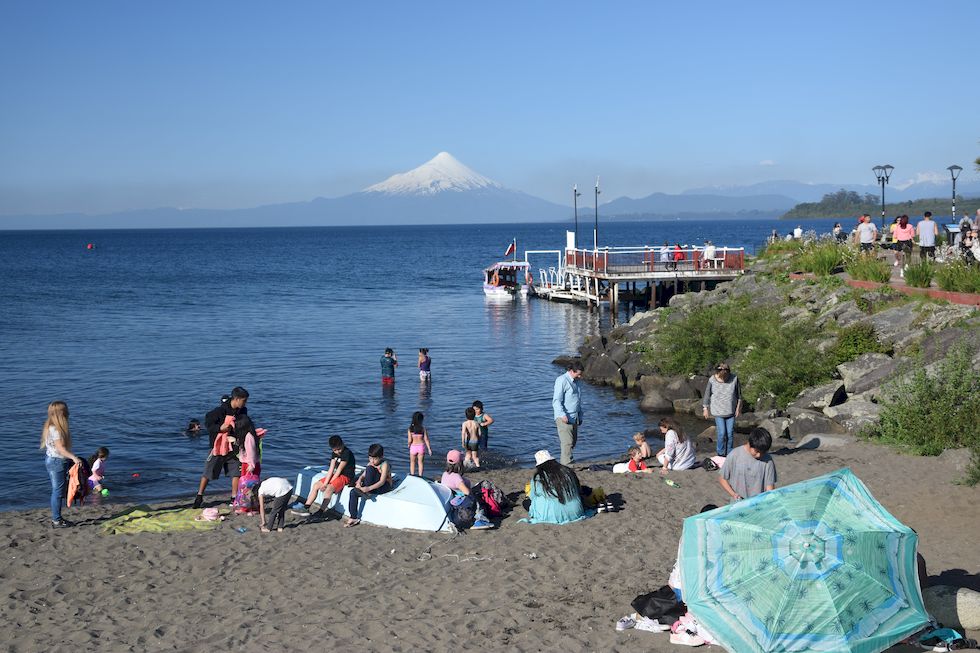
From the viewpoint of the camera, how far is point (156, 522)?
12516 mm

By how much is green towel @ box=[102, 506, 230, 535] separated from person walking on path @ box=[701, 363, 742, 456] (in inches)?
298

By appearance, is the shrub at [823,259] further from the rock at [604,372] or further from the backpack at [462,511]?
the backpack at [462,511]

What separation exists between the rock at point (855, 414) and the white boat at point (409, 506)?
8.28m

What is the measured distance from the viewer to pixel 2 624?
910cm

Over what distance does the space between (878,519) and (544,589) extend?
3.72m

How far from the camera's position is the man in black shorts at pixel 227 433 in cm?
1291

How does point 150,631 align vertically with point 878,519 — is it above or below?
below

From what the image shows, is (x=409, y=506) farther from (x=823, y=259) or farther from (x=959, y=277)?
(x=823, y=259)

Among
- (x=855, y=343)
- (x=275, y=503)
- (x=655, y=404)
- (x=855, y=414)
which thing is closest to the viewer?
(x=275, y=503)

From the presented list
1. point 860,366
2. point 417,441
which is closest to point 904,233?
point 860,366

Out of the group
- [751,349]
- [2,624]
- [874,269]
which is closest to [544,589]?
[2,624]

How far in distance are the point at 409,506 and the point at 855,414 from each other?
30.8ft

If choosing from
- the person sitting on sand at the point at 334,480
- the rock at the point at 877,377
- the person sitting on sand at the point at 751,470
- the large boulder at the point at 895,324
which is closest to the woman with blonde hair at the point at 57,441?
the person sitting on sand at the point at 334,480

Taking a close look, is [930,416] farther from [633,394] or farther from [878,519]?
[633,394]
